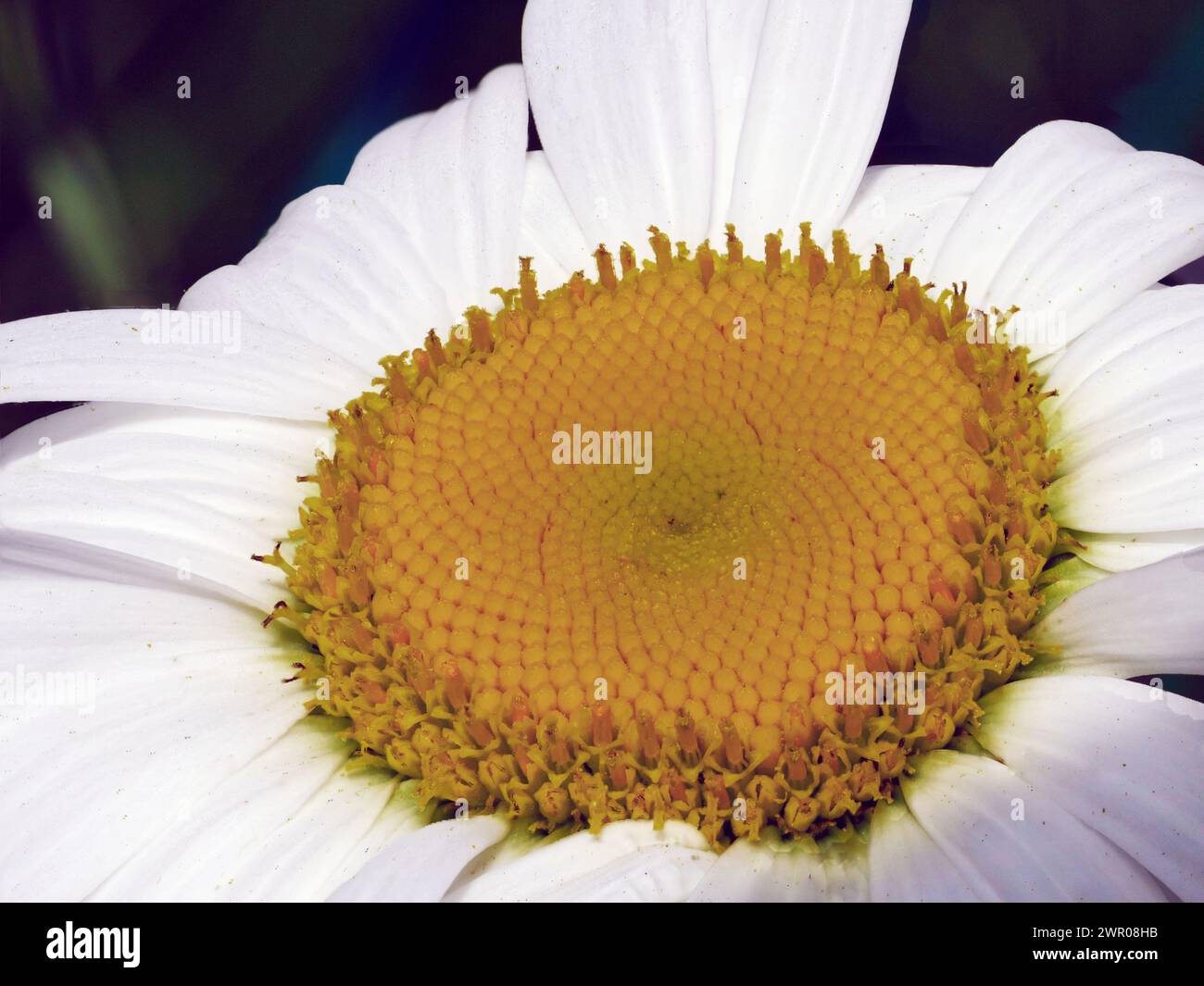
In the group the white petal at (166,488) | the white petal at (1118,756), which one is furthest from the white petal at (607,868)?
the white petal at (166,488)

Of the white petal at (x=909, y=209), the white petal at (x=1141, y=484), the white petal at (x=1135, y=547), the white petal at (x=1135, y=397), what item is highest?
the white petal at (x=909, y=209)

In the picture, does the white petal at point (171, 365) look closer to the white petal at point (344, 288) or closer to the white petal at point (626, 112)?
the white petal at point (344, 288)

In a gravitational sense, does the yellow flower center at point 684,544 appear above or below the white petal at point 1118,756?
above

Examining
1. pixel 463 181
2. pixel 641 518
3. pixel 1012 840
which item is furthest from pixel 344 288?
pixel 1012 840

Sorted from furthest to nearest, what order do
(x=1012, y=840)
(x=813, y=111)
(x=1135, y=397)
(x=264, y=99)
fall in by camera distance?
(x=264, y=99) → (x=813, y=111) → (x=1135, y=397) → (x=1012, y=840)

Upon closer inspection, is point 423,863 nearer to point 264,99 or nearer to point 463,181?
point 463,181

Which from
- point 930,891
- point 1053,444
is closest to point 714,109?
point 1053,444

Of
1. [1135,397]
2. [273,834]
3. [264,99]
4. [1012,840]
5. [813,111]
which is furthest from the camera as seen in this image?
[264,99]
